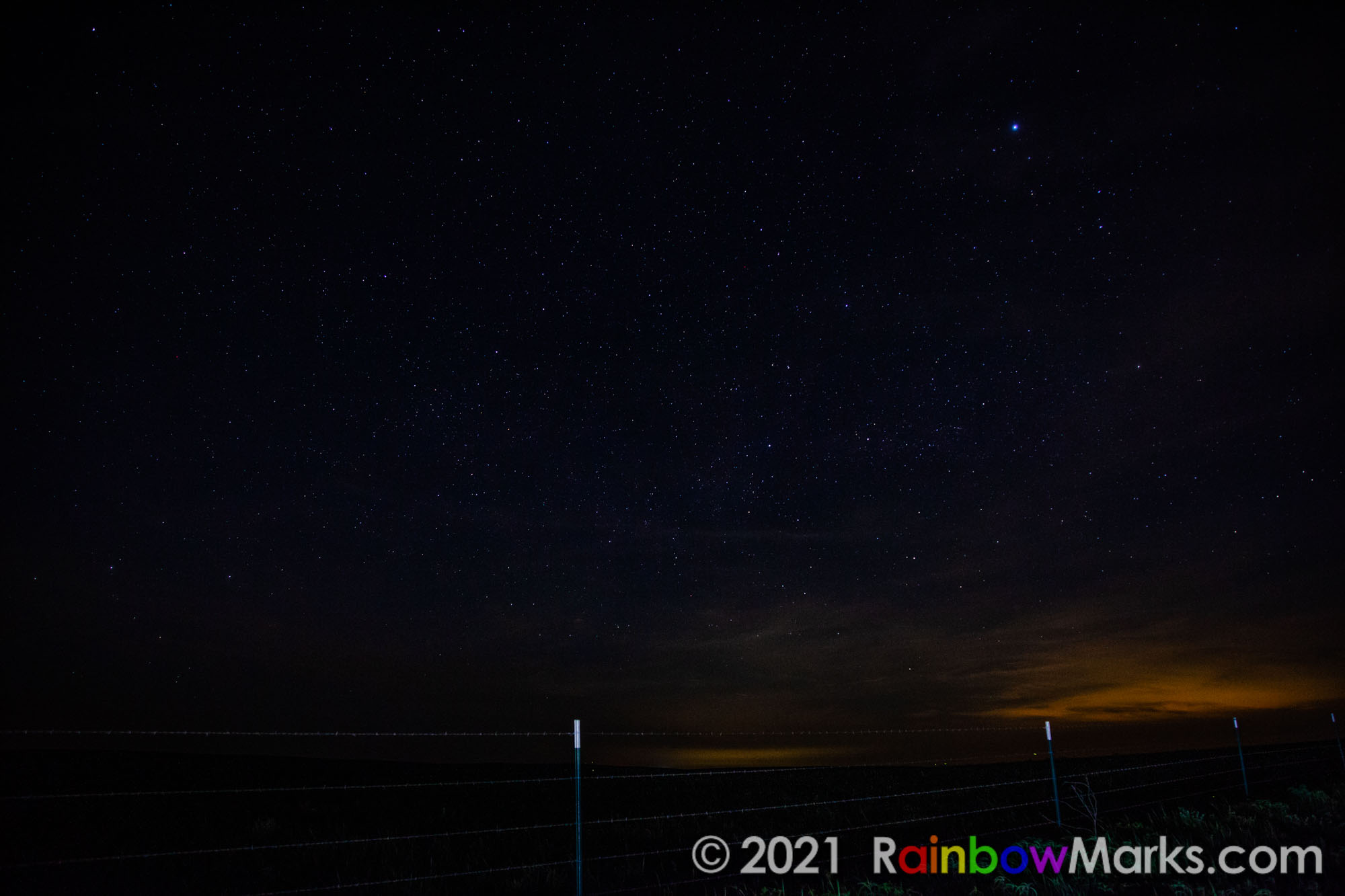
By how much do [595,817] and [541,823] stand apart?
98cm

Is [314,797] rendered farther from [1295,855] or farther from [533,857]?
[1295,855]

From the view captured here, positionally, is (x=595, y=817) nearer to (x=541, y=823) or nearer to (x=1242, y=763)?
(x=541, y=823)

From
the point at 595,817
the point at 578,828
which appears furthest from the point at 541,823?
the point at 578,828

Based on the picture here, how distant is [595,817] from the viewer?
38.0ft

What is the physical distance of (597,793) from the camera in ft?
48.5

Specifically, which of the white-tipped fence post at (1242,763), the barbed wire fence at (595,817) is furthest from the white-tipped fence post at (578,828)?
the white-tipped fence post at (1242,763)

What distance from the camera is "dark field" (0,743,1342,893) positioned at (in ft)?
23.2

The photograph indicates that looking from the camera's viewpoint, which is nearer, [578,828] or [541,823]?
[578,828]

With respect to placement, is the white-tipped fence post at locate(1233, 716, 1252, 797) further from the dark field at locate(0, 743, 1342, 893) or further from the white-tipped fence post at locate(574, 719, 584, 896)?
the white-tipped fence post at locate(574, 719, 584, 896)

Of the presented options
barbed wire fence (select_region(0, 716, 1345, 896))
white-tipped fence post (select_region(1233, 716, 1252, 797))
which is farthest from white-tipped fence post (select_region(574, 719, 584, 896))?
white-tipped fence post (select_region(1233, 716, 1252, 797))

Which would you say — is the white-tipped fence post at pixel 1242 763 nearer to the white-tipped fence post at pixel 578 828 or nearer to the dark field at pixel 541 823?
the dark field at pixel 541 823

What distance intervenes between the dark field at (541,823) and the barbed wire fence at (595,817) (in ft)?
0.17

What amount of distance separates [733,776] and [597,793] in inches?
148

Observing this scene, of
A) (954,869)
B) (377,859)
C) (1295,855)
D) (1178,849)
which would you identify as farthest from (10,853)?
(1295,855)
